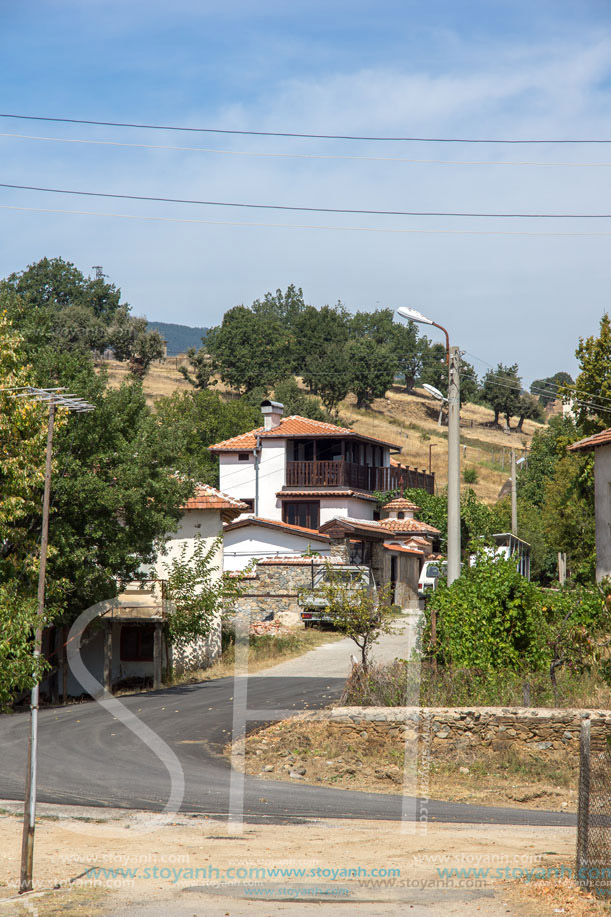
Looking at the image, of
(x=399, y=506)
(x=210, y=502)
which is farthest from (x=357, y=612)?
(x=399, y=506)

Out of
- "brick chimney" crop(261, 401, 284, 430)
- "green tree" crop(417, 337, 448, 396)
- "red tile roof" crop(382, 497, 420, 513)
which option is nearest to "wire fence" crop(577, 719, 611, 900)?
"red tile roof" crop(382, 497, 420, 513)

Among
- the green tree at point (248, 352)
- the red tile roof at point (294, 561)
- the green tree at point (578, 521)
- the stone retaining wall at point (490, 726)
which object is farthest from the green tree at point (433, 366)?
the stone retaining wall at point (490, 726)

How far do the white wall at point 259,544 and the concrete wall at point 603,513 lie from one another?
2036 cm

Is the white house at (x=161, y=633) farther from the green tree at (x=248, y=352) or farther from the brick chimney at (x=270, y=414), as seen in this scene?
the green tree at (x=248, y=352)

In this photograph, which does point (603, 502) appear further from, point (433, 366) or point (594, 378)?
point (433, 366)

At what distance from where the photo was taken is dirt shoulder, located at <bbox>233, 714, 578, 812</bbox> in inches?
623

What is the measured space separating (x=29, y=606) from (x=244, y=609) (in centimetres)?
2595

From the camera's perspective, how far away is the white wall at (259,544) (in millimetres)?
44938

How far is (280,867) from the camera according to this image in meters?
10.6

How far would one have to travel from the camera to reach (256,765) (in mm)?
18078

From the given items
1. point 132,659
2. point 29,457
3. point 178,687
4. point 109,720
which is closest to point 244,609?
point 132,659

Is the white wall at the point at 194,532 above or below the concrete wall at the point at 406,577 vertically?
above

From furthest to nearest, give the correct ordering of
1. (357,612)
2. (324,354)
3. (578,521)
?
1. (324,354)
2. (578,521)
3. (357,612)

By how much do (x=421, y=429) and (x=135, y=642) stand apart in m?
77.3
